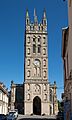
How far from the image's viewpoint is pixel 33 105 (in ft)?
271

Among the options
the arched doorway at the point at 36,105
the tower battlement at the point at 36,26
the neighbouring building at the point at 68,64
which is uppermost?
the tower battlement at the point at 36,26

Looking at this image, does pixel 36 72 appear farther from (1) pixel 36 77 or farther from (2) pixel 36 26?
(2) pixel 36 26

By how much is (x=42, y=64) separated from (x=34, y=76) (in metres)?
4.48

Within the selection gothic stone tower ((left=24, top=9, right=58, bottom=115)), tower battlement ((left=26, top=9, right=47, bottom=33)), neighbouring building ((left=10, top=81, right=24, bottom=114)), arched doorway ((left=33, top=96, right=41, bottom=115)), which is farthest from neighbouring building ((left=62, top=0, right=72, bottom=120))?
tower battlement ((left=26, top=9, right=47, bottom=33))

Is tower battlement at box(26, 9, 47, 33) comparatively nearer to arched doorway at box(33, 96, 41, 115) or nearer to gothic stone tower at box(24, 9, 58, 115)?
gothic stone tower at box(24, 9, 58, 115)

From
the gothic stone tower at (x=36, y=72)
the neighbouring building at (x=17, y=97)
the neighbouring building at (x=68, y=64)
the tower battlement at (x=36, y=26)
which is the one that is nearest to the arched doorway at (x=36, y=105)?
the gothic stone tower at (x=36, y=72)

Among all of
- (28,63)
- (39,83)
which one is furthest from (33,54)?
(39,83)

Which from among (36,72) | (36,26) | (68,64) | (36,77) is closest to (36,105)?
(36,77)

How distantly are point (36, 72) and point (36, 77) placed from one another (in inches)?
63.1

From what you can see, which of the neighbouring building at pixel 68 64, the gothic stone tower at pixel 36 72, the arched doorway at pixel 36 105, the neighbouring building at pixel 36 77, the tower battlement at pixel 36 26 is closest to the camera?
the neighbouring building at pixel 68 64

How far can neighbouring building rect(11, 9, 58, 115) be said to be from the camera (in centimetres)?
7931

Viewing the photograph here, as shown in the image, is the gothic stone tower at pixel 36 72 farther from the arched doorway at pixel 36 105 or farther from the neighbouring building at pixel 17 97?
the neighbouring building at pixel 17 97

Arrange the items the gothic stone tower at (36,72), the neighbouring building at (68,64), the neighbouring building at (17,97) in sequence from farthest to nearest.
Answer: the neighbouring building at (17,97) → the gothic stone tower at (36,72) → the neighbouring building at (68,64)

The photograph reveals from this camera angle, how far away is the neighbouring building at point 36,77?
260ft
